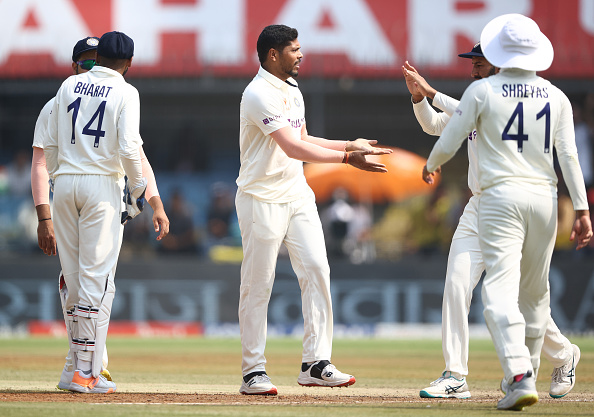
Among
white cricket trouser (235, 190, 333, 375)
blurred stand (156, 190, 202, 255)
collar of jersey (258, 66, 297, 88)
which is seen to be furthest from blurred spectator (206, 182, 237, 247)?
collar of jersey (258, 66, 297, 88)

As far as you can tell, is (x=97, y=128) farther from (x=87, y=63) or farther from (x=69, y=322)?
(x=69, y=322)

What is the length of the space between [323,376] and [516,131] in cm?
220

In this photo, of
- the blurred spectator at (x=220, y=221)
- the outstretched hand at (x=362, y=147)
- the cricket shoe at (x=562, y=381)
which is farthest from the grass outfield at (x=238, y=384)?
the blurred spectator at (x=220, y=221)

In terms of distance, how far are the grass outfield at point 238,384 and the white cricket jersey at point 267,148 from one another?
1.45 meters

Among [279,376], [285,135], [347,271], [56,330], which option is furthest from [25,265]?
[285,135]

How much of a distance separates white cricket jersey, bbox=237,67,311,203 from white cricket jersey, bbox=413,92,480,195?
3.35 feet

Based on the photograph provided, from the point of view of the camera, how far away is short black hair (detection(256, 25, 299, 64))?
6.73 m

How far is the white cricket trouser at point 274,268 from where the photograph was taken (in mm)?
6703

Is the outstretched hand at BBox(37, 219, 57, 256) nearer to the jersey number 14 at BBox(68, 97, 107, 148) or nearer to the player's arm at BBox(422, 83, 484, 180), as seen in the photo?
the jersey number 14 at BBox(68, 97, 107, 148)

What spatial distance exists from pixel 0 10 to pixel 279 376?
14.4 meters

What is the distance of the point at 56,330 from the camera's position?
15969 mm

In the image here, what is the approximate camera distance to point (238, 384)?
7.83 metres

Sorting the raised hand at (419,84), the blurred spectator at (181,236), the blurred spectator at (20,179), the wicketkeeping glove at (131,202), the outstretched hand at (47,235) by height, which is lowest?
the blurred spectator at (181,236)

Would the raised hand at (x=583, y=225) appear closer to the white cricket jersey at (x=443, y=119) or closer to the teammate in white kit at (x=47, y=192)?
the white cricket jersey at (x=443, y=119)
